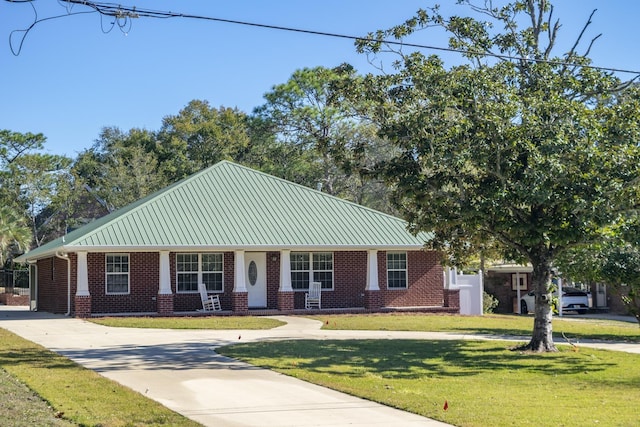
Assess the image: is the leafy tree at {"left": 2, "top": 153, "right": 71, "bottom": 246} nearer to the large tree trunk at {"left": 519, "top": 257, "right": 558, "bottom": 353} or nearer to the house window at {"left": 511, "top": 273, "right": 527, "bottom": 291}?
the house window at {"left": 511, "top": 273, "right": 527, "bottom": 291}

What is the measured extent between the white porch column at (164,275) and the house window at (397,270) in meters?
8.67

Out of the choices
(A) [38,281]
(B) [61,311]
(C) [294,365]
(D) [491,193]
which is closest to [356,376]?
(C) [294,365]

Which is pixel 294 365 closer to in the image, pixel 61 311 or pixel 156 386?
pixel 156 386

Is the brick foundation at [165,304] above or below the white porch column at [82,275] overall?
below

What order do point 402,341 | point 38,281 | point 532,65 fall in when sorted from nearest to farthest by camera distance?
1. point 532,65
2. point 402,341
3. point 38,281

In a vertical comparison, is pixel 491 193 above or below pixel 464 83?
below

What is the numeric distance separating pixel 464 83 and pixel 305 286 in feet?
53.0

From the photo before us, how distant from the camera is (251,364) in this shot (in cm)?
1505

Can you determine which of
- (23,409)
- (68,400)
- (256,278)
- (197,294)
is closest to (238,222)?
(256,278)

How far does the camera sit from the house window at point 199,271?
96.4 ft

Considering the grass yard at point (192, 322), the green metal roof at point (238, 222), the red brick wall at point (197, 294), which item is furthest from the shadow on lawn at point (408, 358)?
the red brick wall at point (197, 294)

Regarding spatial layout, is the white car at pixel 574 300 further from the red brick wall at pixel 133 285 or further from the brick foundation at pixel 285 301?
the red brick wall at pixel 133 285

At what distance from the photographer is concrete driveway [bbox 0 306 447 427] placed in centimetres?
1005

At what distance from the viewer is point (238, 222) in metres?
30.0
